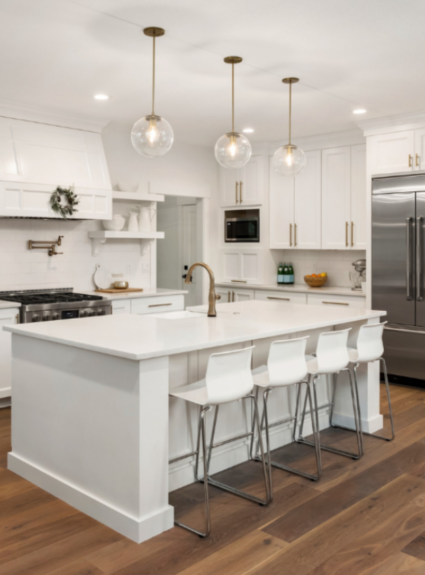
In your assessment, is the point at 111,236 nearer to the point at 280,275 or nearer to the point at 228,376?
the point at 280,275

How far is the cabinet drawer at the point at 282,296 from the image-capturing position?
245 inches

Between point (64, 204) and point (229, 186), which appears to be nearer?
point (64, 204)

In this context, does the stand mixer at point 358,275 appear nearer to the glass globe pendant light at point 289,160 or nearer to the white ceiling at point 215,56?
the white ceiling at point 215,56

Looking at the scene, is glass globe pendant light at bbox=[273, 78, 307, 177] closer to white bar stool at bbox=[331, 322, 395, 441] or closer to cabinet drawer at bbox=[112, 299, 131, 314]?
white bar stool at bbox=[331, 322, 395, 441]

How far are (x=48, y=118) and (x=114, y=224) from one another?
47.7 inches

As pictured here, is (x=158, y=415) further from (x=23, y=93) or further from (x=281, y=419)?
(x=23, y=93)

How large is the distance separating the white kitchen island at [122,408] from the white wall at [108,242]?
2.06 meters

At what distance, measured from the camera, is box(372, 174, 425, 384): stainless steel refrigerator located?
5254 mm

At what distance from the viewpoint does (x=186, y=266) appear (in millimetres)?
7527

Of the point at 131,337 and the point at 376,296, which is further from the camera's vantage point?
the point at 376,296

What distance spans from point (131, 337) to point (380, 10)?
220 cm

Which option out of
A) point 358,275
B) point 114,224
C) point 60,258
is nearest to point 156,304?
point 114,224

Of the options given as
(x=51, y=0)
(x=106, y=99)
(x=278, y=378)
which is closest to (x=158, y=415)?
(x=278, y=378)

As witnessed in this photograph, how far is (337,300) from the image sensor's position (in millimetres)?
5934
